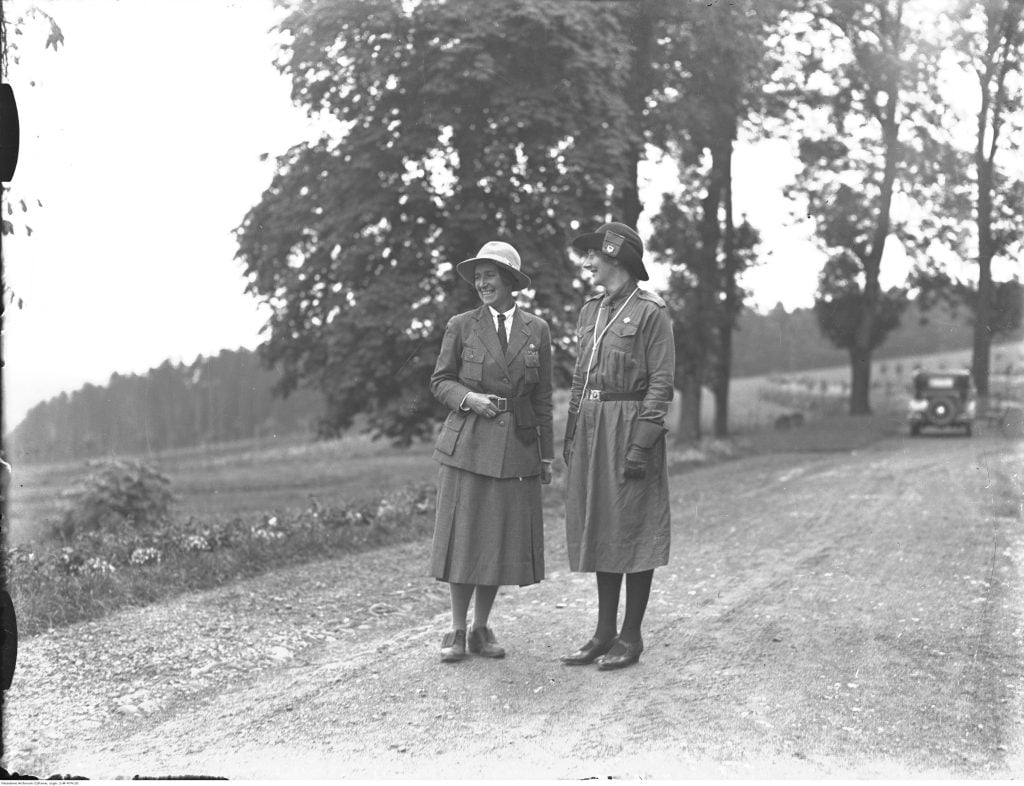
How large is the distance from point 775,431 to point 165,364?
20.1 metres

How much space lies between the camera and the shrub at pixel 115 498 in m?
11.2

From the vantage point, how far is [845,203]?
61.1ft

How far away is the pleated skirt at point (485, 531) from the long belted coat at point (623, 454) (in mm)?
242

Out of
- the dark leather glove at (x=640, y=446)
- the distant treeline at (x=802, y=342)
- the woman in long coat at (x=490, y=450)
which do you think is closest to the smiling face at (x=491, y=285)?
the woman in long coat at (x=490, y=450)

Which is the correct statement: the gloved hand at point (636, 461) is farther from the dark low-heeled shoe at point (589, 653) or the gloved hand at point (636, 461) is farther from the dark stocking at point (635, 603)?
the dark low-heeled shoe at point (589, 653)

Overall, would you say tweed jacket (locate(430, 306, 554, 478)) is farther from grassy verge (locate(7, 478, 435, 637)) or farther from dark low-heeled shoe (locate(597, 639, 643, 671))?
grassy verge (locate(7, 478, 435, 637))

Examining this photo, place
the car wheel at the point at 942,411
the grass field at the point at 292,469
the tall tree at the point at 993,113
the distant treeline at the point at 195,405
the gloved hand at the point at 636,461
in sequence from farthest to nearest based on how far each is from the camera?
the car wheel at the point at 942,411 → the grass field at the point at 292,469 → the distant treeline at the point at 195,405 → the tall tree at the point at 993,113 → the gloved hand at the point at 636,461

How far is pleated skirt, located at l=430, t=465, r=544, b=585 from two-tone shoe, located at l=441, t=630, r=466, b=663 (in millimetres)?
282

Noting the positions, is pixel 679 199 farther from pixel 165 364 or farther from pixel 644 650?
pixel 644 650

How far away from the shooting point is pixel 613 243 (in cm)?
560

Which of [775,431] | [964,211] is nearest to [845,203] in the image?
[964,211]

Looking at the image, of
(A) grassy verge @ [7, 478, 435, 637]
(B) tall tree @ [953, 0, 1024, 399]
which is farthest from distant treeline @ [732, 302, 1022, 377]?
(A) grassy verge @ [7, 478, 435, 637]

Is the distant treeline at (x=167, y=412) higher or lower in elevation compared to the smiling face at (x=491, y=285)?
lower

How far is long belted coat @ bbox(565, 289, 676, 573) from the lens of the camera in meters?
5.54
